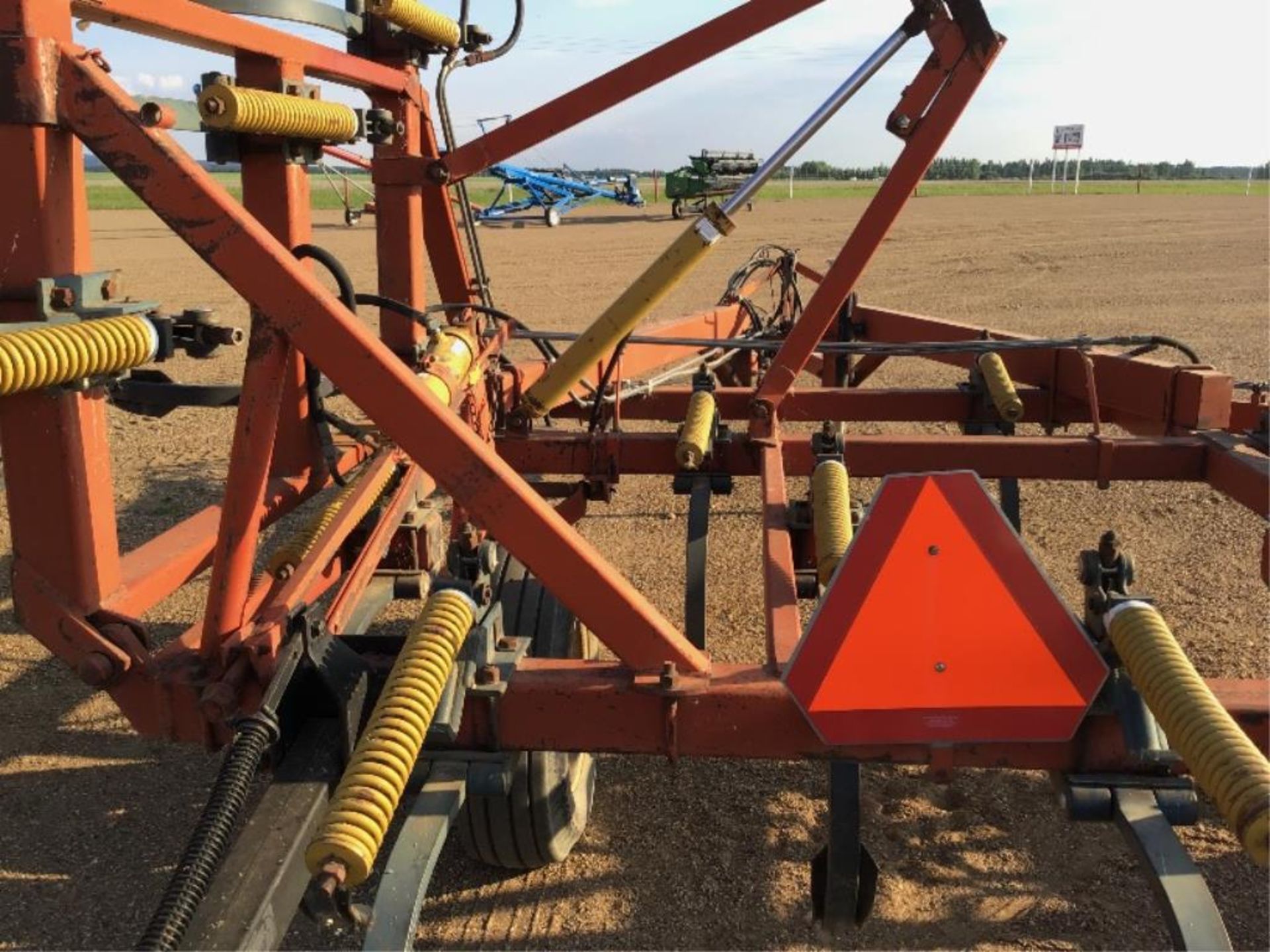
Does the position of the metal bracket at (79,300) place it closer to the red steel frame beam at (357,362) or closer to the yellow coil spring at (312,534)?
the red steel frame beam at (357,362)

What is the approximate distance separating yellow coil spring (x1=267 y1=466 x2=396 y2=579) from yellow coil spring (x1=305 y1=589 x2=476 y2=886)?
63 centimetres

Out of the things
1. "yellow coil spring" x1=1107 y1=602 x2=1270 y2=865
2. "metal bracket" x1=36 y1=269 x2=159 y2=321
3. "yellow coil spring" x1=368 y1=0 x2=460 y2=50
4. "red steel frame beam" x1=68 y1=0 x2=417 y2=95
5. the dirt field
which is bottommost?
the dirt field

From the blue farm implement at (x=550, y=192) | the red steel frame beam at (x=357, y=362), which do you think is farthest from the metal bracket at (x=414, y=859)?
the blue farm implement at (x=550, y=192)

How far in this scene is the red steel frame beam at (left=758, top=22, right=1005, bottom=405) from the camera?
326cm

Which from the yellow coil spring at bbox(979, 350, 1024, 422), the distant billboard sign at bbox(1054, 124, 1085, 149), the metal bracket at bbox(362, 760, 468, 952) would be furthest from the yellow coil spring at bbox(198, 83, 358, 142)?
the distant billboard sign at bbox(1054, 124, 1085, 149)

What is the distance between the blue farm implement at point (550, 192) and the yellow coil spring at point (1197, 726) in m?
25.6

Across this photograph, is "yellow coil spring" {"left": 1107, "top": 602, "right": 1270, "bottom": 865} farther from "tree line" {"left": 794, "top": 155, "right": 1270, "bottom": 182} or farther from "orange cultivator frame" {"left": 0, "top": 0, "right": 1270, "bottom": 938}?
"tree line" {"left": 794, "top": 155, "right": 1270, "bottom": 182}

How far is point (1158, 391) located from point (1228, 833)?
5.17ft

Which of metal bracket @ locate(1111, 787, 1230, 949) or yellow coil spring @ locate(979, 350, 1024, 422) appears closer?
metal bracket @ locate(1111, 787, 1230, 949)

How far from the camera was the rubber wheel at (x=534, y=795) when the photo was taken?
9.09 feet

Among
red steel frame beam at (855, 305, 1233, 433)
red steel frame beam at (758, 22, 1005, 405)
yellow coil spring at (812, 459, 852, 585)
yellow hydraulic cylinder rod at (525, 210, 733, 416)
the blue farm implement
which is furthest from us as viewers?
the blue farm implement

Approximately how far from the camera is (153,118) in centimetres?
197

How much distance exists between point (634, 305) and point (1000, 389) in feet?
6.58

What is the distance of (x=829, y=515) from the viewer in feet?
8.51
